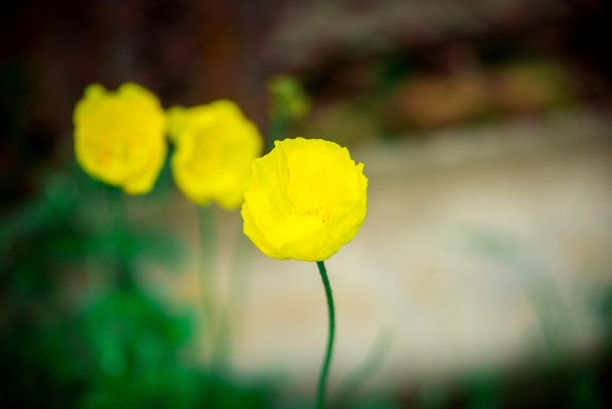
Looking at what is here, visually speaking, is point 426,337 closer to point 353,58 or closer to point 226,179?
point 226,179

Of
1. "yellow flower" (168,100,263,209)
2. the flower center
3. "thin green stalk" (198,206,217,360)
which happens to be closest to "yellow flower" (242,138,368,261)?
the flower center

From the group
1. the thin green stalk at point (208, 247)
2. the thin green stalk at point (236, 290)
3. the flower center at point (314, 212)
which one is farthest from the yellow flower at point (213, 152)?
the thin green stalk at point (208, 247)

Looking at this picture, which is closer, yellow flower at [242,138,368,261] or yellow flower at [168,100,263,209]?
yellow flower at [242,138,368,261]

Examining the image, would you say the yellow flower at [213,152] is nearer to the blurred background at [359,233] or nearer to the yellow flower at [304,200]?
the blurred background at [359,233]

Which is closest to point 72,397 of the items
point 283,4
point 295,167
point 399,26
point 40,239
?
point 40,239

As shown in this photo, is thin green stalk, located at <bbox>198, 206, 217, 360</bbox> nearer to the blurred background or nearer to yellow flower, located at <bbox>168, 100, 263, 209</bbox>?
the blurred background

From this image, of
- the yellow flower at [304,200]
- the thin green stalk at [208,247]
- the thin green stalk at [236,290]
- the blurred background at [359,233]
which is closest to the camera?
the yellow flower at [304,200]
